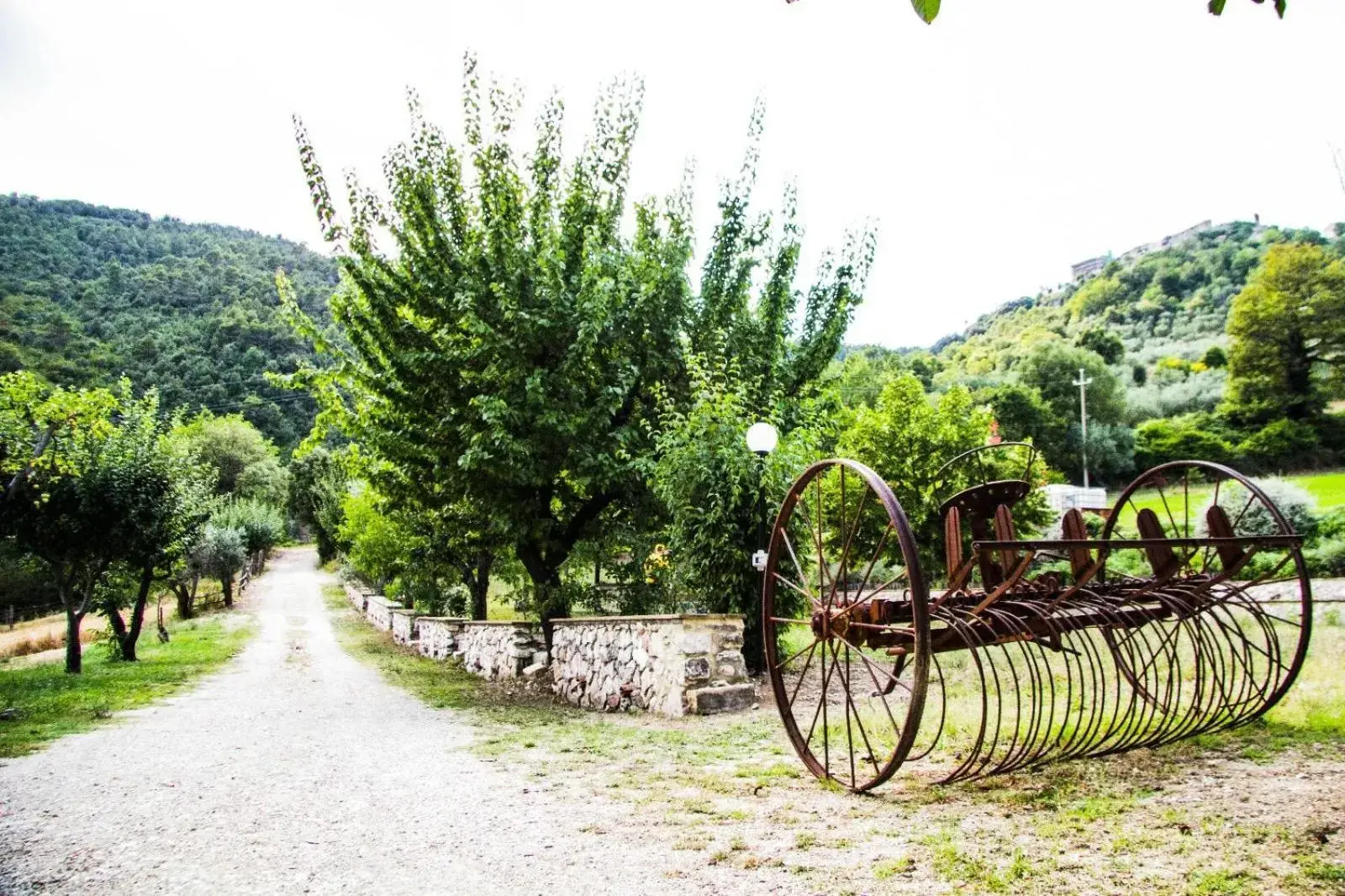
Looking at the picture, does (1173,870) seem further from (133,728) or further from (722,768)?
(133,728)

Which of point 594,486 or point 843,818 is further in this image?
point 594,486

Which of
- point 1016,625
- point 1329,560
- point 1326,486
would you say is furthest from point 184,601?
point 1326,486

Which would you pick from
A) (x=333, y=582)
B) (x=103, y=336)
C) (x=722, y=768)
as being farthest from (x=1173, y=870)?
(x=103, y=336)

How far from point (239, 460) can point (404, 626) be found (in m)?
52.1

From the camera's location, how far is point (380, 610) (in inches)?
966

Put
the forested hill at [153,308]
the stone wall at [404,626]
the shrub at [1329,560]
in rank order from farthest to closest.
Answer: the forested hill at [153,308]
the stone wall at [404,626]
the shrub at [1329,560]

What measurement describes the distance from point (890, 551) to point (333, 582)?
35.3 meters

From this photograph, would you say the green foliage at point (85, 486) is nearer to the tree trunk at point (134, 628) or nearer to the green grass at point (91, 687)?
the tree trunk at point (134, 628)

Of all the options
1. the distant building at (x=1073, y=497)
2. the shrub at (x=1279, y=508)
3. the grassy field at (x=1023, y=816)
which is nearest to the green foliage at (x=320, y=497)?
the grassy field at (x=1023, y=816)

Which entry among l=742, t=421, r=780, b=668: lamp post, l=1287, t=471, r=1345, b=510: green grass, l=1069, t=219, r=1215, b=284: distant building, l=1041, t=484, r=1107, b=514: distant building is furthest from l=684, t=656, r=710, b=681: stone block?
l=1069, t=219, r=1215, b=284: distant building

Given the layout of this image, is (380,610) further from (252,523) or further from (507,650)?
(252,523)

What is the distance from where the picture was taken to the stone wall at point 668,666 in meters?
7.57

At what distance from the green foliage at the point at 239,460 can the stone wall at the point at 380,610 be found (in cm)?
3897

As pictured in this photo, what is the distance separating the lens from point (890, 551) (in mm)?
19547
